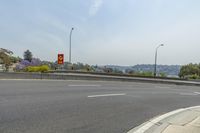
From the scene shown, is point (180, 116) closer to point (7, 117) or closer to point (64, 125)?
point (64, 125)

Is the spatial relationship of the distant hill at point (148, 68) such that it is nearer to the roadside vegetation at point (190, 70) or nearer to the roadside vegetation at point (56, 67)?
the roadside vegetation at point (56, 67)

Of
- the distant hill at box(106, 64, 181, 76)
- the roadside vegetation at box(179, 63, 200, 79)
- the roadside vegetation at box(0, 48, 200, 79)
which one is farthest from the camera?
the roadside vegetation at box(179, 63, 200, 79)

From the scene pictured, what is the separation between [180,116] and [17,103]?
18.3ft

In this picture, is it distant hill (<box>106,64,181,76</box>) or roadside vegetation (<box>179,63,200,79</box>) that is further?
roadside vegetation (<box>179,63,200,79</box>)

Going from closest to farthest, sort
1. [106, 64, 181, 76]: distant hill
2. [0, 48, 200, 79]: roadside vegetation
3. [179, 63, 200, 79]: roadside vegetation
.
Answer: [0, 48, 200, 79]: roadside vegetation, [106, 64, 181, 76]: distant hill, [179, 63, 200, 79]: roadside vegetation

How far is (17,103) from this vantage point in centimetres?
1041

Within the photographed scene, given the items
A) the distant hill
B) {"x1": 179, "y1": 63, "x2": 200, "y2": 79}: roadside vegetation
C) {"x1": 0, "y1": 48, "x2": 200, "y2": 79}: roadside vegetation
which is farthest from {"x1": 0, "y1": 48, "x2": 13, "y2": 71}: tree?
{"x1": 179, "y1": 63, "x2": 200, "y2": 79}: roadside vegetation

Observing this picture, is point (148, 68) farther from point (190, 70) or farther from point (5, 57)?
point (5, 57)

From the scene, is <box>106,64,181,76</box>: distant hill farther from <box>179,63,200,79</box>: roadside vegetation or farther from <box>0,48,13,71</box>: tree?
<box>0,48,13,71</box>: tree

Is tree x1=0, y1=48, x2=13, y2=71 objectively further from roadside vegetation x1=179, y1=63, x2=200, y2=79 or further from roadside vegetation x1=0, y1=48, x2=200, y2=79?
roadside vegetation x1=179, y1=63, x2=200, y2=79

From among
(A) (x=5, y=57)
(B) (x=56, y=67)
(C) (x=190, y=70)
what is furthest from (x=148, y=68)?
(A) (x=5, y=57)

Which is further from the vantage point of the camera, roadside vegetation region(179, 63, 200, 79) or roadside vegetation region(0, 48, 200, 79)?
roadside vegetation region(179, 63, 200, 79)

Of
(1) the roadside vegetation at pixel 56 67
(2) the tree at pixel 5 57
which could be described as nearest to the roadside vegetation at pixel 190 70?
(1) the roadside vegetation at pixel 56 67

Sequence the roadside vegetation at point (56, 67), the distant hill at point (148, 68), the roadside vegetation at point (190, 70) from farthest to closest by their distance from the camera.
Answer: the roadside vegetation at point (190, 70), the distant hill at point (148, 68), the roadside vegetation at point (56, 67)
